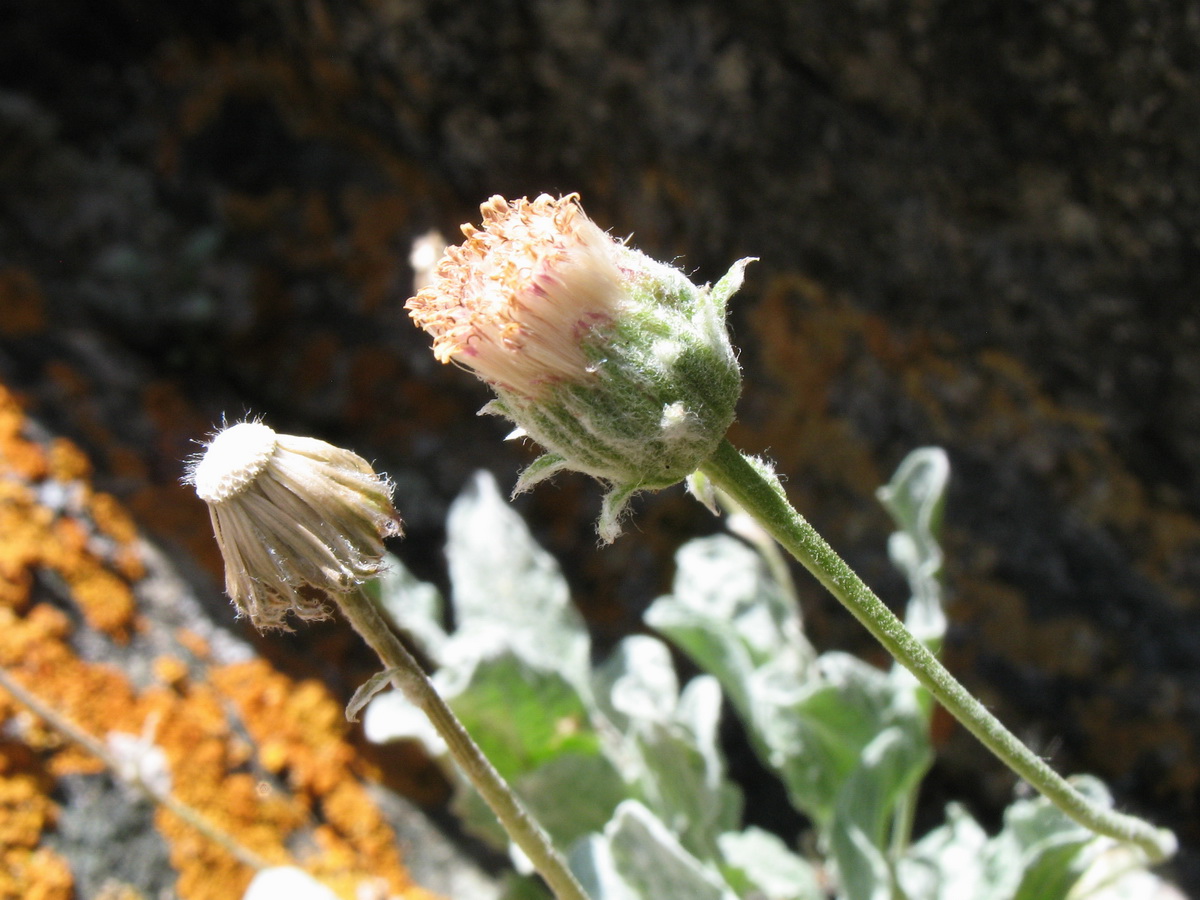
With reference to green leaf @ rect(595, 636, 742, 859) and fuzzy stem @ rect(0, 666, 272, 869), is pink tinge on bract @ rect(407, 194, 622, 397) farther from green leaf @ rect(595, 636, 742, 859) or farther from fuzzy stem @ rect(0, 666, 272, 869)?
fuzzy stem @ rect(0, 666, 272, 869)

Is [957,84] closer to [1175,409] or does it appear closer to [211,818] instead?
[1175,409]

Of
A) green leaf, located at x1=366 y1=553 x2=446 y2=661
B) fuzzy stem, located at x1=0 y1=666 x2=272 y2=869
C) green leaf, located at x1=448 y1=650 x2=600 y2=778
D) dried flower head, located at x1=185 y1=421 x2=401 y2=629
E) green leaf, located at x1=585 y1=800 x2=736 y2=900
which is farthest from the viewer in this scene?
green leaf, located at x1=366 y1=553 x2=446 y2=661

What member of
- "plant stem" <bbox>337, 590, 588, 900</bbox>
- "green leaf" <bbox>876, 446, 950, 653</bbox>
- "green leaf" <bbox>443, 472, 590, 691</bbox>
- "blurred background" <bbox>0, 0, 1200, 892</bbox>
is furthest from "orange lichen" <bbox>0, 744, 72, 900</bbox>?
"green leaf" <bbox>876, 446, 950, 653</bbox>

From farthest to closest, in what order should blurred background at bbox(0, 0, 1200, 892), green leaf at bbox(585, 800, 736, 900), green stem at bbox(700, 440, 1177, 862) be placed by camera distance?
blurred background at bbox(0, 0, 1200, 892) → green leaf at bbox(585, 800, 736, 900) → green stem at bbox(700, 440, 1177, 862)

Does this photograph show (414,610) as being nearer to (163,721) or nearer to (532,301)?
(163,721)

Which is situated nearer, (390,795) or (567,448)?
(567,448)

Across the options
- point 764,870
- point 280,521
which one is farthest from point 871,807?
point 280,521

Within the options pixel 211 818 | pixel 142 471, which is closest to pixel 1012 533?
pixel 211 818
